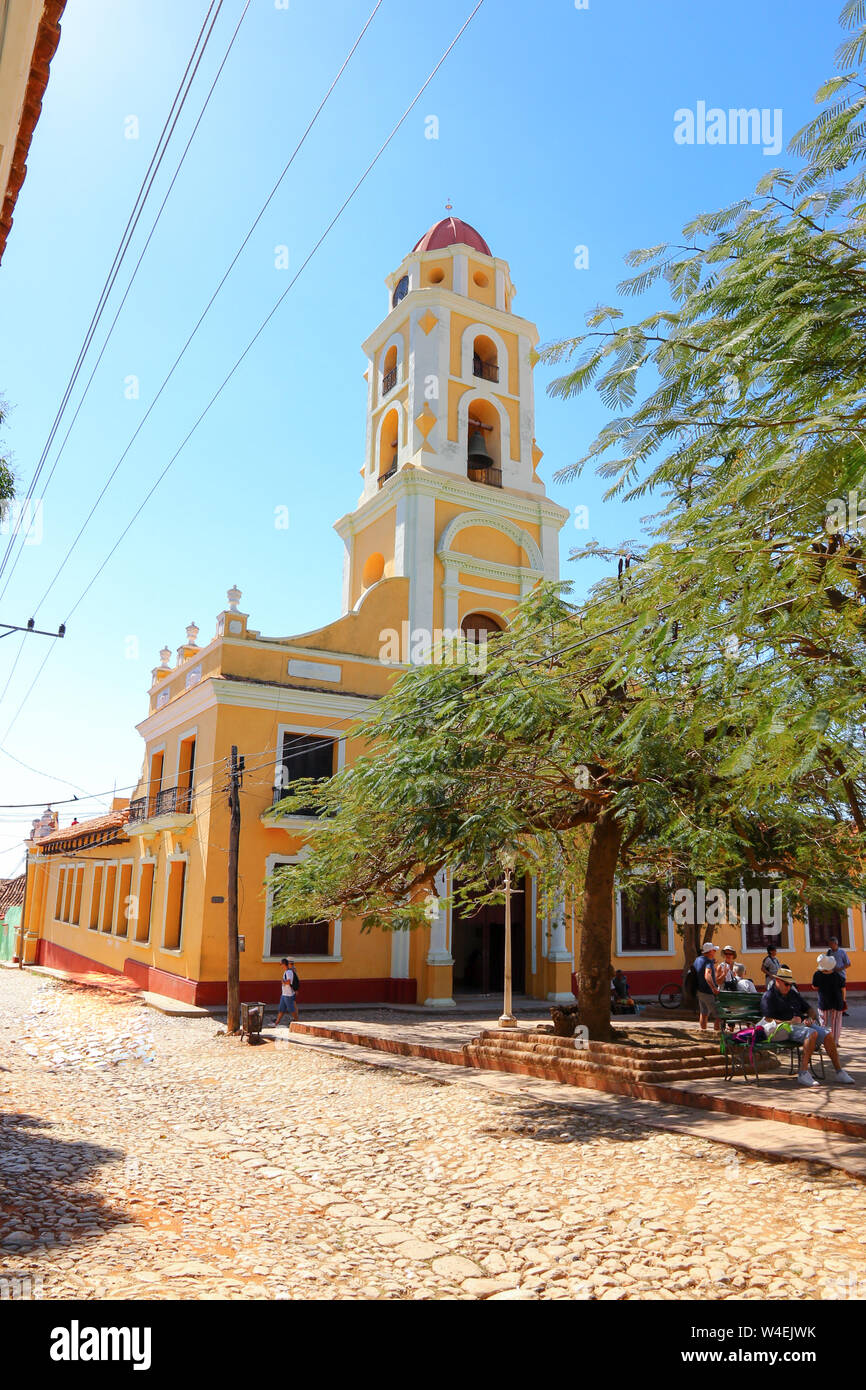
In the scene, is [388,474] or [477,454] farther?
[388,474]

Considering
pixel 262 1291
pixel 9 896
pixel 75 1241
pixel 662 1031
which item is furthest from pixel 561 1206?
pixel 9 896

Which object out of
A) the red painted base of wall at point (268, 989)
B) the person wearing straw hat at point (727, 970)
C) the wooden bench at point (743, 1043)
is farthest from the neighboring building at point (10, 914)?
the wooden bench at point (743, 1043)

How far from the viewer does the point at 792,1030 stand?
32.4 ft

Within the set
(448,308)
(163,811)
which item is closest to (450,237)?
(448,308)

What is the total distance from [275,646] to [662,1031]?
37.7 feet

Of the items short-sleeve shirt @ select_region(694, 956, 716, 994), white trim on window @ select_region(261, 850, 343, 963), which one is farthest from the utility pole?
short-sleeve shirt @ select_region(694, 956, 716, 994)

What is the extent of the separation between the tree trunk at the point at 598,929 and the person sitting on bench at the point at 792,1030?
6.82ft

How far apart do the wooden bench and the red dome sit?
21329 millimetres

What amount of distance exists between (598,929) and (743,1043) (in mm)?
2247

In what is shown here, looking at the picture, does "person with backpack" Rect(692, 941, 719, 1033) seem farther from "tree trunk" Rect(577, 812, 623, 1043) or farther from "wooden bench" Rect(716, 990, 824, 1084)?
"tree trunk" Rect(577, 812, 623, 1043)

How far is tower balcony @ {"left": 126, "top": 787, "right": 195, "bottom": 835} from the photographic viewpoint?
20.5 m

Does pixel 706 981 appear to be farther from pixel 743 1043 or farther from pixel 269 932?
pixel 269 932

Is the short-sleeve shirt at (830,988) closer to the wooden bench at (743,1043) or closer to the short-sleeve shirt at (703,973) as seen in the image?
the wooden bench at (743,1043)

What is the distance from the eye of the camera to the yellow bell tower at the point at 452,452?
22234 mm
